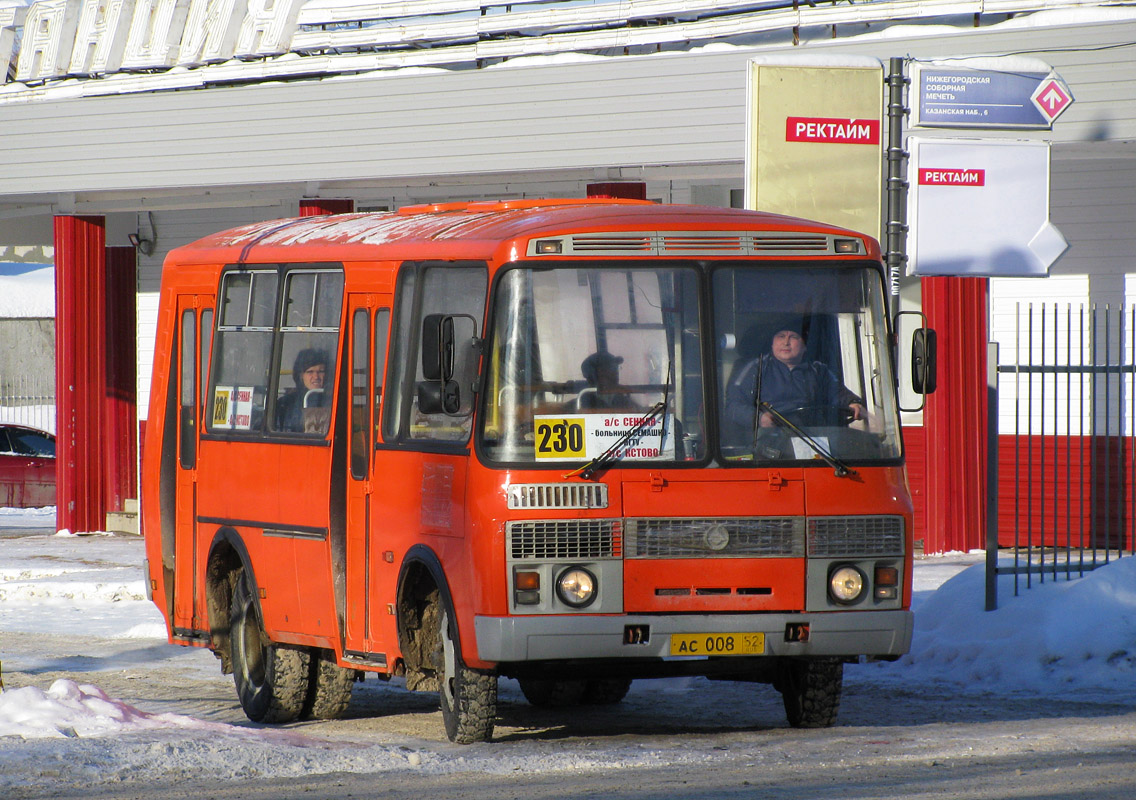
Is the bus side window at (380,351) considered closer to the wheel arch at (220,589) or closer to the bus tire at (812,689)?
the wheel arch at (220,589)

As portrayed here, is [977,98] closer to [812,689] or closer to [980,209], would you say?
[980,209]

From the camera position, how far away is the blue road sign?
1339 cm

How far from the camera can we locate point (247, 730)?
893 centimetres

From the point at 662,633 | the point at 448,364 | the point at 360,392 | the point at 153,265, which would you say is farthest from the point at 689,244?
the point at 153,265

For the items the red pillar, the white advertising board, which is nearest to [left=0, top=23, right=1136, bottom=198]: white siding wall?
the white advertising board

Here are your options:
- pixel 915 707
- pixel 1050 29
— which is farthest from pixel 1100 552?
pixel 915 707

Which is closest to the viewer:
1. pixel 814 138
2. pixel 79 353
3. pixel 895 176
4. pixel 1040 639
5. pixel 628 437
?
pixel 628 437

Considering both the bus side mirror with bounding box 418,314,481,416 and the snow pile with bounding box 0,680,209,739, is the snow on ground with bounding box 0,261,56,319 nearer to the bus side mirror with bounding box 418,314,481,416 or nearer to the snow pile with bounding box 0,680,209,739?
the snow pile with bounding box 0,680,209,739

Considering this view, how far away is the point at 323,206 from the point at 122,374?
19.2 feet

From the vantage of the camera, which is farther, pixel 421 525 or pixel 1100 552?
pixel 1100 552

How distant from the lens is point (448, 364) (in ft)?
27.7

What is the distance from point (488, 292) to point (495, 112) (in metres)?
9.41

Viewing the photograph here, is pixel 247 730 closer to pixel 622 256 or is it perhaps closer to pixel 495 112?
pixel 622 256

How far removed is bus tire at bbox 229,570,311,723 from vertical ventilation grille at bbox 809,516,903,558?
3.35 m
